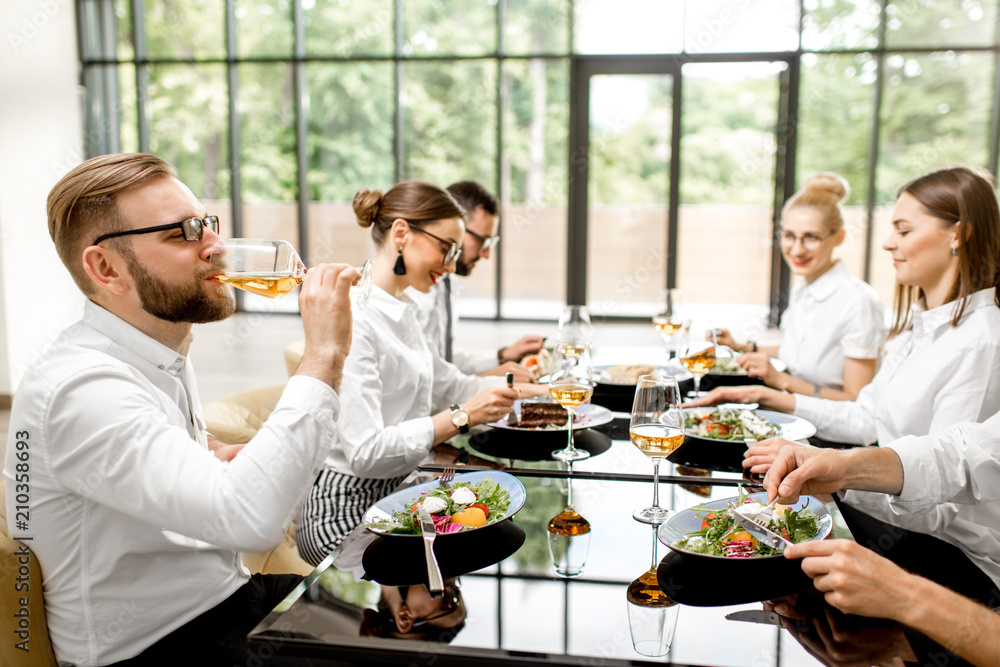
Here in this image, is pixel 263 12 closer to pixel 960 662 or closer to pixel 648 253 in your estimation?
pixel 648 253

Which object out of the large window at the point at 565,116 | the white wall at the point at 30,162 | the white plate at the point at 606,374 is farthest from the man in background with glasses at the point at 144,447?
the large window at the point at 565,116

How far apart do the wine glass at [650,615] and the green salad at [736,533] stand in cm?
9

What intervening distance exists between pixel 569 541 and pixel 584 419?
0.79 meters

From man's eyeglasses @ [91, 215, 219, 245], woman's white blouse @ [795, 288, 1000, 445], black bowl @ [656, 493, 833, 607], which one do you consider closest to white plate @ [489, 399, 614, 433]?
Answer: woman's white blouse @ [795, 288, 1000, 445]

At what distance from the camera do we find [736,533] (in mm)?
1273

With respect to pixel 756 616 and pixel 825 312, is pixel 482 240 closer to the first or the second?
pixel 825 312

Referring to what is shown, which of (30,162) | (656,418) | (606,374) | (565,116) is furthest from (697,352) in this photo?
(565,116)

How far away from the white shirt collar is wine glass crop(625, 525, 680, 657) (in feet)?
2.90

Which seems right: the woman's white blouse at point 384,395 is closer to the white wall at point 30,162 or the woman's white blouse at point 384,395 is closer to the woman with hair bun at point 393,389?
the woman with hair bun at point 393,389

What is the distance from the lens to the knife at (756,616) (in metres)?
1.07

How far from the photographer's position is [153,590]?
131 cm

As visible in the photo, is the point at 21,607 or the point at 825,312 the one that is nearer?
the point at 21,607

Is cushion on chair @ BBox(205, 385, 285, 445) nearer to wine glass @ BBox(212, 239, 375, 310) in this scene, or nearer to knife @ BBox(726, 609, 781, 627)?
wine glass @ BBox(212, 239, 375, 310)

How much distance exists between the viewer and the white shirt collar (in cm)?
134
